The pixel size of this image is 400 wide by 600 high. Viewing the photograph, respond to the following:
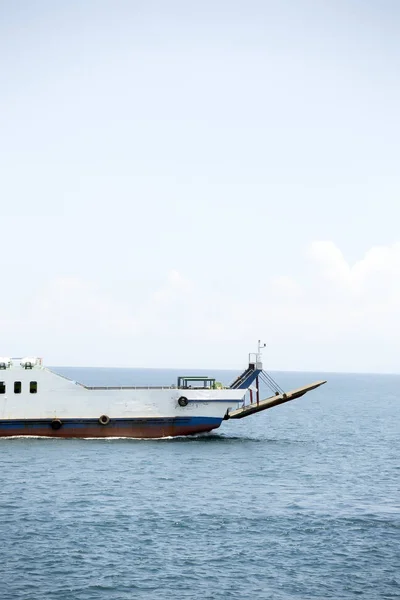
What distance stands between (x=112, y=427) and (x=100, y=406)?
225 centimetres

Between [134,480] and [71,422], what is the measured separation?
584 inches

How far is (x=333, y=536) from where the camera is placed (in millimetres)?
37281

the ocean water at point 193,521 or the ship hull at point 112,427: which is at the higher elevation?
the ship hull at point 112,427

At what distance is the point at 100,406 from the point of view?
6300 centimetres

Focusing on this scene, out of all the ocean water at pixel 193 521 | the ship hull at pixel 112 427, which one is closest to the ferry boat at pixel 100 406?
the ship hull at pixel 112 427

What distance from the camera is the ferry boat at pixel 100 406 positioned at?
62.3m

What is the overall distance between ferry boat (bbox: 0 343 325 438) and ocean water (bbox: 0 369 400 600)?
4.62ft

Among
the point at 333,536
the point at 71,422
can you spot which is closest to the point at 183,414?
the point at 71,422

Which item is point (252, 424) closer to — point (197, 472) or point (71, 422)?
point (71, 422)

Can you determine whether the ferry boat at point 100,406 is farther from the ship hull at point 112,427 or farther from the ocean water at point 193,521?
the ocean water at point 193,521

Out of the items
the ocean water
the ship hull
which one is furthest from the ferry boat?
the ocean water

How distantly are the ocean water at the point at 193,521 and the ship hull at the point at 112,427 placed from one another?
1.05 m

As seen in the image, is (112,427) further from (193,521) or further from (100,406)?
(193,521)

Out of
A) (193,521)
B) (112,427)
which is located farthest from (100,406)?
(193,521)
